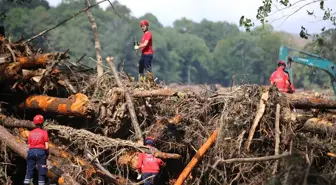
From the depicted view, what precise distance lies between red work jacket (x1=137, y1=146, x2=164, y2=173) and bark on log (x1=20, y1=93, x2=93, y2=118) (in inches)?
53.8

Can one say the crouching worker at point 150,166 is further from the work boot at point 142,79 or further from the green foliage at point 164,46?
the green foliage at point 164,46

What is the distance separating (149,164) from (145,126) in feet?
5.54

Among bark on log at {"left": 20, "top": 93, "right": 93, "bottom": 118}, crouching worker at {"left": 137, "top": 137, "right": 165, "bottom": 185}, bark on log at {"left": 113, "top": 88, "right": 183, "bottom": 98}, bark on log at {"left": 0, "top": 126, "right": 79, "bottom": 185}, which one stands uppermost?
bark on log at {"left": 113, "top": 88, "right": 183, "bottom": 98}

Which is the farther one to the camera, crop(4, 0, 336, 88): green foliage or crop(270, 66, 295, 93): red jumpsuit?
crop(4, 0, 336, 88): green foliage

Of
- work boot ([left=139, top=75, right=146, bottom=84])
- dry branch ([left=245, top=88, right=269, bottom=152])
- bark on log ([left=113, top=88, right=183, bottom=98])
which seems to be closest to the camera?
dry branch ([left=245, top=88, right=269, bottom=152])

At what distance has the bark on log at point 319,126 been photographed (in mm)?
10414

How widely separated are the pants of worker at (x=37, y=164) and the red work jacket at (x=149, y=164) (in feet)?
5.36

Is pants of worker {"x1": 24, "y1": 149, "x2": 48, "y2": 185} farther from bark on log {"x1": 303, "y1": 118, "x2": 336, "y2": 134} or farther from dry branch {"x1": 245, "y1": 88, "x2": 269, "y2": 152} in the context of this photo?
bark on log {"x1": 303, "y1": 118, "x2": 336, "y2": 134}

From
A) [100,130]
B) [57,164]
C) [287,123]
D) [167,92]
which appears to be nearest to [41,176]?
[57,164]

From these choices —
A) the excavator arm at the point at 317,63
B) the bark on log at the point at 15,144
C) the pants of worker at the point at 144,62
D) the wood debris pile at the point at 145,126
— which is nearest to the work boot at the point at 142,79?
the wood debris pile at the point at 145,126

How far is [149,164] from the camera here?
33.4 ft

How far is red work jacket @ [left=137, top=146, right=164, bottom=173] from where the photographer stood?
10.2 m

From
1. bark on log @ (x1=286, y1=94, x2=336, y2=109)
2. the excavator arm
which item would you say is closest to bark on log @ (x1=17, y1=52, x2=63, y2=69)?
bark on log @ (x1=286, y1=94, x2=336, y2=109)

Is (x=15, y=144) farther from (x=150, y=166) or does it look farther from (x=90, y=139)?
(x=150, y=166)
